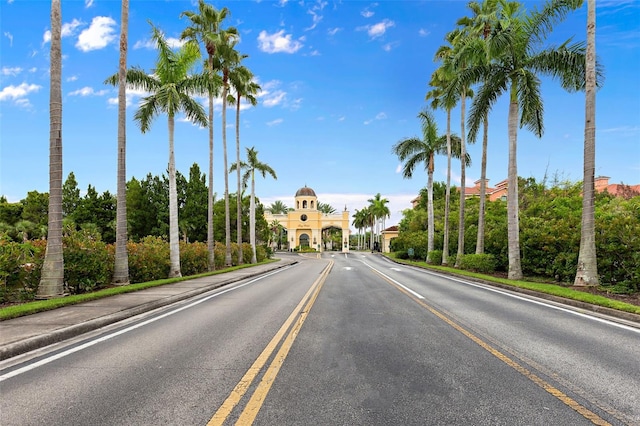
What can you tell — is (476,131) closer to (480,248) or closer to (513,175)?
(513,175)

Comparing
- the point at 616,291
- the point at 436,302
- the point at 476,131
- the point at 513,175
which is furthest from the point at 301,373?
the point at 476,131

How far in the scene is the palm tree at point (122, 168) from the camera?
1335 cm

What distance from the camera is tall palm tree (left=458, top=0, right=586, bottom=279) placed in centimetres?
1541

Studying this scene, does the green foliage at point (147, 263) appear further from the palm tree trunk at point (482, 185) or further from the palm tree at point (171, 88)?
the palm tree trunk at point (482, 185)

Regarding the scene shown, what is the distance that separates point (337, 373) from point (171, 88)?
18.0 m

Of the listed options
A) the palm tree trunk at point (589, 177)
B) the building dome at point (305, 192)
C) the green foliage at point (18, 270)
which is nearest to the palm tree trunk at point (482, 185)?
the palm tree trunk at point (589, 177)

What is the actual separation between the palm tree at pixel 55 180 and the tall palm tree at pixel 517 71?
16444 mm

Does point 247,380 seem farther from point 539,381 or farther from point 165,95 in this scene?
point 165,95

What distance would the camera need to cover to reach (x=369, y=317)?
816 centimetres

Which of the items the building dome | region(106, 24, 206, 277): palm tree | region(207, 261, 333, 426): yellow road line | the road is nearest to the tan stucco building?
the building dome

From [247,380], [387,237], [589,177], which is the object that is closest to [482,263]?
[589,177]

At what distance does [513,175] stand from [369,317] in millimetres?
12466

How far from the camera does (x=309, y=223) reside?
88875mm

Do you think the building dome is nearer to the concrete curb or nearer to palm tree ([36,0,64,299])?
the concrete curb
